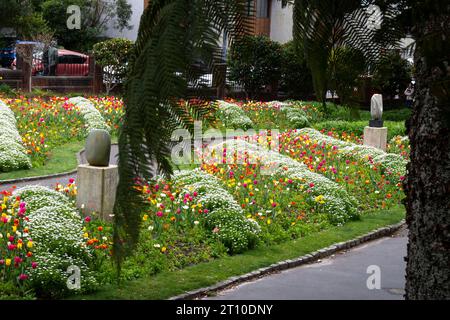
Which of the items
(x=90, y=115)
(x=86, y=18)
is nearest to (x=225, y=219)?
(x=90, y=115)

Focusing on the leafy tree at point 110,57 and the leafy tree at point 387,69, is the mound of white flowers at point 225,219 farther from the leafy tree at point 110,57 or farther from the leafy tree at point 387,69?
the leafy tree at point 110,57

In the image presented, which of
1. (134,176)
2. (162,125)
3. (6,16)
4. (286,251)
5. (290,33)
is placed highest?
(6,16)

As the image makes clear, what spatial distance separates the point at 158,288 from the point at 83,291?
74 cm

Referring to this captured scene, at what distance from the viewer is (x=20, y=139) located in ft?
48.1

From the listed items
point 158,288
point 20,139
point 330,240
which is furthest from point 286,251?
point 20,139

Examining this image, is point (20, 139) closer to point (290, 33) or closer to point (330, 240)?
point (330, 240)

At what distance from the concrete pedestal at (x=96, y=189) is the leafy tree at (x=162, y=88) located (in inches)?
292

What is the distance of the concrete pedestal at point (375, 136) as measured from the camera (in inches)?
682

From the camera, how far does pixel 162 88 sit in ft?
6.77

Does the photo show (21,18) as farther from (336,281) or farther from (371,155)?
(336,281)

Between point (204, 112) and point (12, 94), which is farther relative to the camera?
point (12, 94)

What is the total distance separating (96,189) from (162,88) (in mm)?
7624

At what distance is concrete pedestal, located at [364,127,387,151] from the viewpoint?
682 inches
